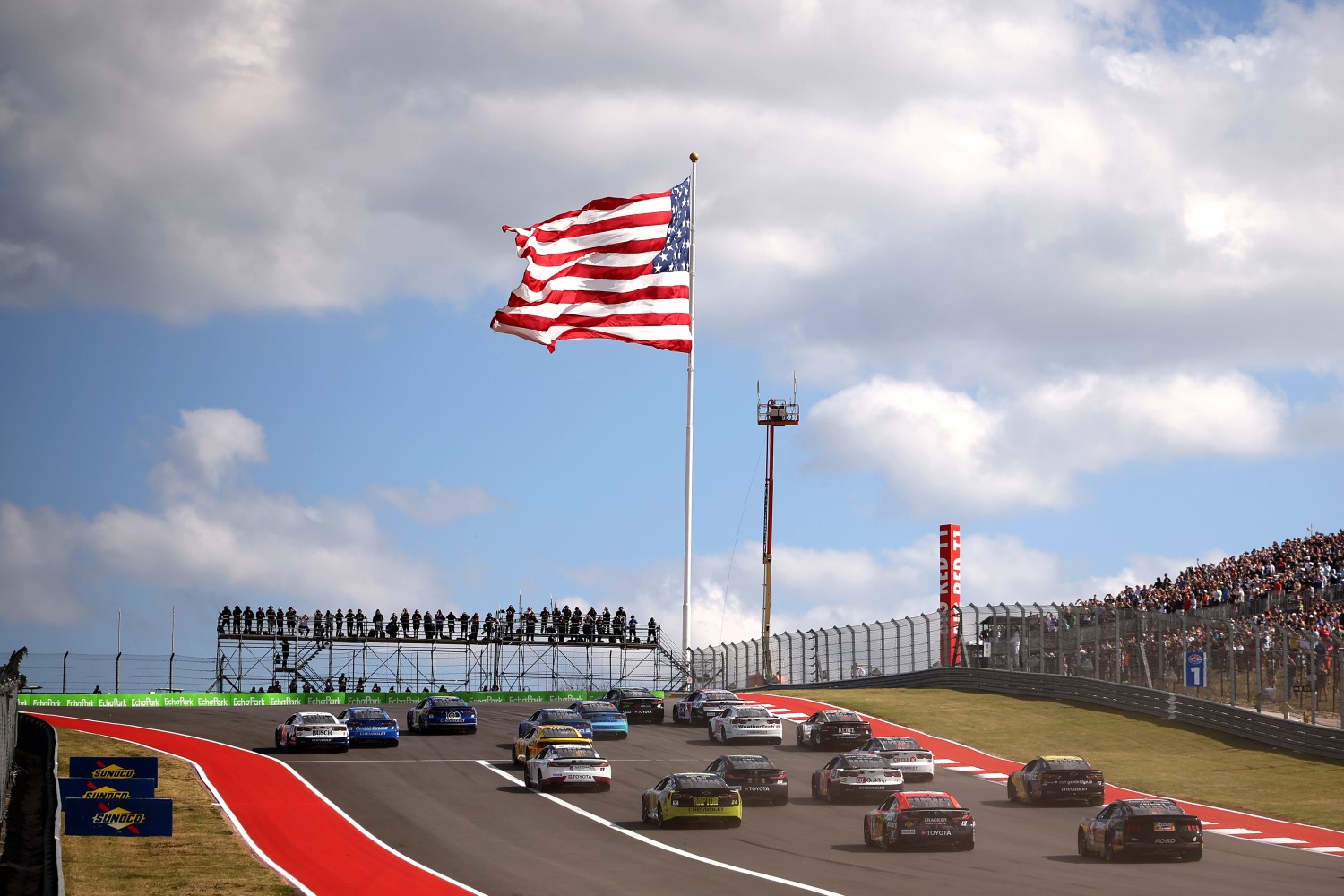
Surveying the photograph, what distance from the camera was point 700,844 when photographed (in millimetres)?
31344

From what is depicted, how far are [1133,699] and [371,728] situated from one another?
82.6 feet

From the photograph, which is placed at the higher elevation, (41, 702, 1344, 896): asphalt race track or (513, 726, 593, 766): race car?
(513, 726, 593, 766): race car

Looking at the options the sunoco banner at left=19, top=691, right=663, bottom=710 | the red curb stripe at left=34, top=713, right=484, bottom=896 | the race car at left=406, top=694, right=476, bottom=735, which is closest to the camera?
the red curb stripe at left=34, top=713, right=484, bottom=896

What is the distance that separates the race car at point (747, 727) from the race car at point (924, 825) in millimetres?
18519

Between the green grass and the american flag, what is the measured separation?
1554 centimetres

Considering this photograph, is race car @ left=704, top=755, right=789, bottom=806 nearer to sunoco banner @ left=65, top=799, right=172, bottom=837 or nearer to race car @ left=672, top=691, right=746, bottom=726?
race car @ left=672, top=691, right=746, bottom=726

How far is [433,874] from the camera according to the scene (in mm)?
27797

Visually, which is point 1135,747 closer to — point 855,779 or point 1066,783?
point 1066,783

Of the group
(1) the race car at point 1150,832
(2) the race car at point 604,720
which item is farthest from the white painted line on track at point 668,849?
(2) the race car at point 604,720

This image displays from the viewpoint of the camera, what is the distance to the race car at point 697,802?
33406mm

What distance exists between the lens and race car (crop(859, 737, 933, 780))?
4056cm

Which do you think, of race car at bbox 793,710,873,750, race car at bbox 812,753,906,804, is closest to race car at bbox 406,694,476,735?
race car at bbox 793,710,873,750

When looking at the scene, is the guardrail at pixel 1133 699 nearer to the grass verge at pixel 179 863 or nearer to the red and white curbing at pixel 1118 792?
the red and white curbing at pixel 1118 792

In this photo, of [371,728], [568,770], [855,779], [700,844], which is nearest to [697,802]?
[700,844]
